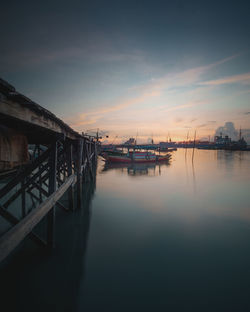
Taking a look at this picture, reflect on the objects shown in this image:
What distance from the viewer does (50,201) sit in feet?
12.1

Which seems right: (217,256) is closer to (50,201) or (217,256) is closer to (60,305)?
Result: (60,305)

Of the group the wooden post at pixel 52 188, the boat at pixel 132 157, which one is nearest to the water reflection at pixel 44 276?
the wooden post at pixel 52 188

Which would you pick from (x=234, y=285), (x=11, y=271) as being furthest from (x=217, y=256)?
(x=11, y=271)

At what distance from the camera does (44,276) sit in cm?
366

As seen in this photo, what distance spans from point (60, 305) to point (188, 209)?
8.28 metres

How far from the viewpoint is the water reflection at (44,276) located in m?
3.08

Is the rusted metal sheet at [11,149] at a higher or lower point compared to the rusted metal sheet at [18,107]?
lower

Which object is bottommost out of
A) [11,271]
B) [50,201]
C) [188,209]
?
[188,209]

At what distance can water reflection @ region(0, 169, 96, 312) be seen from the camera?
10.1ft

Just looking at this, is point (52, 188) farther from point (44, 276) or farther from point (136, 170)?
point (136, 170)

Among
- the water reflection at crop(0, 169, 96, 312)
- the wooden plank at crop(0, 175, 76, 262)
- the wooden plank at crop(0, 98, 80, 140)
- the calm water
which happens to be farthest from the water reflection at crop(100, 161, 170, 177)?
the wooden plank at crop(0, 98, 80, 140)

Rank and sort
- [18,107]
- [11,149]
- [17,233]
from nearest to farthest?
[18,107] < [11,149] < [17,233]

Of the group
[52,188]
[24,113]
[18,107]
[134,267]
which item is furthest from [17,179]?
[134,267]

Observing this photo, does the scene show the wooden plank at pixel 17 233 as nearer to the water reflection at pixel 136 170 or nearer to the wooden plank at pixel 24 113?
the wooden plank at pixel 24 113
